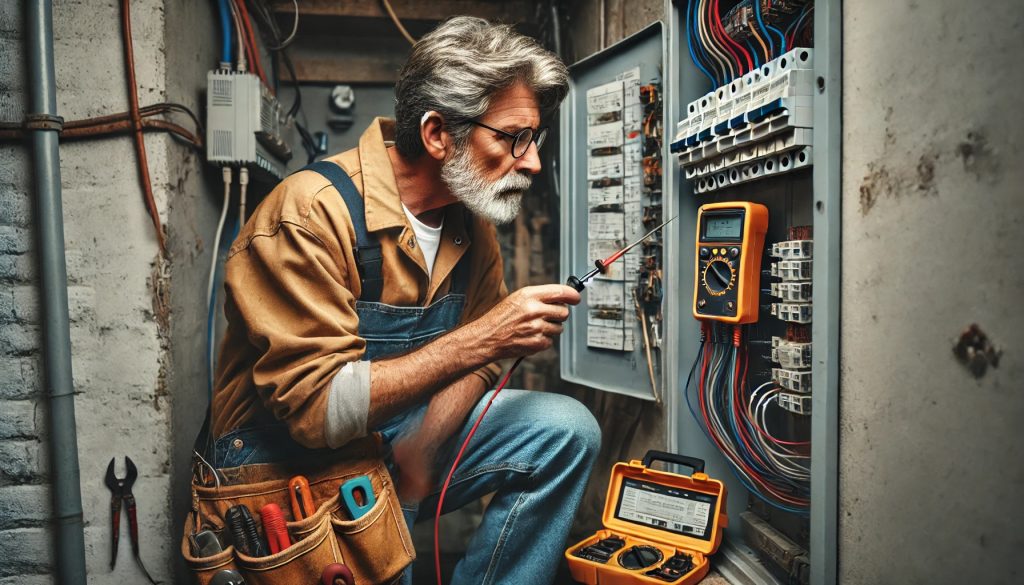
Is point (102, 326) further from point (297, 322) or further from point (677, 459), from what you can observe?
point (677, 459)

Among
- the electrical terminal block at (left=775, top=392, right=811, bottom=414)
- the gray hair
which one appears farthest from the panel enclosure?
the electrical terminal block at (left=775, top=392, right=811, bottom=414)

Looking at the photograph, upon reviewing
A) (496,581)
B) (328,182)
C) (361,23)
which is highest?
(361,23)

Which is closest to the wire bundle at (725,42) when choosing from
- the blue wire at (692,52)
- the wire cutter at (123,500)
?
the blue wire at (692,52)

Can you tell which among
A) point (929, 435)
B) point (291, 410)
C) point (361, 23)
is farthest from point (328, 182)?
point (361, 23)

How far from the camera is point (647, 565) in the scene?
139 cm

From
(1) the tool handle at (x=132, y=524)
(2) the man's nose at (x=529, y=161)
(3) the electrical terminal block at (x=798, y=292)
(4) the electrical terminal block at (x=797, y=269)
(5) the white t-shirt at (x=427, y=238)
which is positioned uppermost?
(2) the man's nose at (x=529, y=161)

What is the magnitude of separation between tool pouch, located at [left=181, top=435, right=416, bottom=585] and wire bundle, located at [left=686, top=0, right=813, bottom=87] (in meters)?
1.14

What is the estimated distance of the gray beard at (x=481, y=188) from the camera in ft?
5.05

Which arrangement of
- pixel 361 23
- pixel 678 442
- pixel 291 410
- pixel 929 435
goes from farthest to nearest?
1. pixel 361 23
2. pixel 678 442
3. pixel 291 410
4. pixel 929 435

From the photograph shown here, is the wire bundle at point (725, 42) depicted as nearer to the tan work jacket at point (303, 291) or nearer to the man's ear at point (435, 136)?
the man's ear at point (435, 136)

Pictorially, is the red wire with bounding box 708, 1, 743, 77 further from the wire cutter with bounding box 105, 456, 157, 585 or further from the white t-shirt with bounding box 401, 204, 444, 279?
the wire cutter with bounding box 105, 456, 157, 585

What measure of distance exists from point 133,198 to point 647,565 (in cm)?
149

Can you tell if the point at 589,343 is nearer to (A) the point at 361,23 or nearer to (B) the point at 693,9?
(B) the point at 693,9

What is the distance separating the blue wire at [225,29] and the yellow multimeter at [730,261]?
149cm
